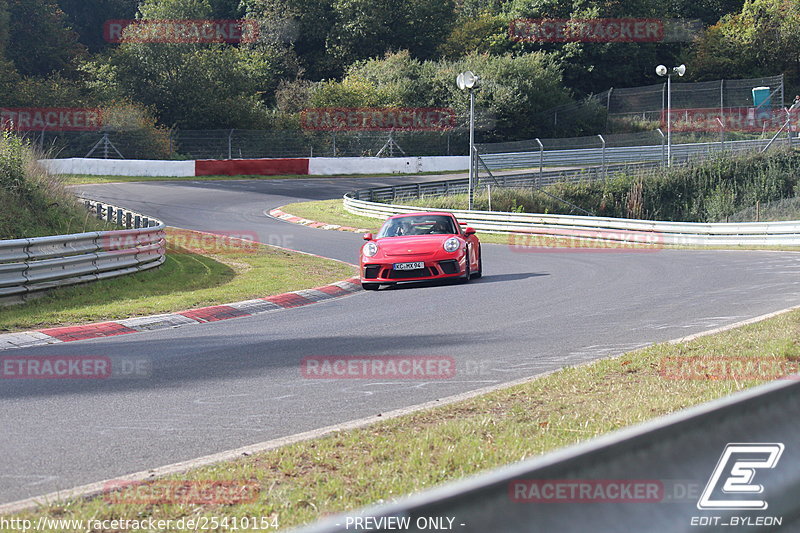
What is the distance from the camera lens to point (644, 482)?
3.11 metres

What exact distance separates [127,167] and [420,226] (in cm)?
3286

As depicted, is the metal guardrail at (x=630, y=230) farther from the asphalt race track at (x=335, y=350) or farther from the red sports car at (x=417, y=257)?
the red sports car at (x=417, y=257)

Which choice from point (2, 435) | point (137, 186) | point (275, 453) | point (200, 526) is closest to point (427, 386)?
point (275, 453)

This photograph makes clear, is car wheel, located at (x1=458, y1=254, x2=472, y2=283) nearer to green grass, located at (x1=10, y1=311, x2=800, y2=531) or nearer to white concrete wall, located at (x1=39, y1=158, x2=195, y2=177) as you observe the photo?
green grass, located at (x1=10, y1=311, x2=800, y2=531)

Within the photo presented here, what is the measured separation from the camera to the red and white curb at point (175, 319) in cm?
1052

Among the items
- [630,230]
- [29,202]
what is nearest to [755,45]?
[630,230]

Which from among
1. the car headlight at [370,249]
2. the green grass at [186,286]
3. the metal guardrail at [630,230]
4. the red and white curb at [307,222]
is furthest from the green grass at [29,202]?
the metal guardrail at [630,230]

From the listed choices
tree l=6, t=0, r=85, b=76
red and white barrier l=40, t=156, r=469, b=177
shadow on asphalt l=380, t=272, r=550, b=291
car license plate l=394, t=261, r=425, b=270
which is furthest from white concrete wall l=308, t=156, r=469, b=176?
car license plate l=394, t=261, r=425, b=270

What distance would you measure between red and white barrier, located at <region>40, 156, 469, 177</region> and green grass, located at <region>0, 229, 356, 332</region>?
77.7 feet

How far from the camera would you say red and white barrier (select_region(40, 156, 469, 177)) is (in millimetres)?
45125

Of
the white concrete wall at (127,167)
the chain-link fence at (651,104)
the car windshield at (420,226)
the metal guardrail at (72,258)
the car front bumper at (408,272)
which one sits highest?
the chain-link fence at (651,104)

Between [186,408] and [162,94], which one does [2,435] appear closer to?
[186,408]

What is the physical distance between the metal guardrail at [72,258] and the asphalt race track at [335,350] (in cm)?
317

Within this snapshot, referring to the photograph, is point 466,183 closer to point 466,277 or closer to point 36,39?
point 466,277
